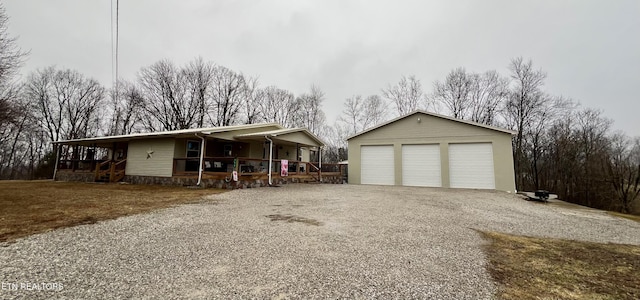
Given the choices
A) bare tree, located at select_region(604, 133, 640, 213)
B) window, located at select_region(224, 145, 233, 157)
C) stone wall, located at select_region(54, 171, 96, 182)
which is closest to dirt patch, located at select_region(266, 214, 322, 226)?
window, located at select_region(224, 145, 233, 157)

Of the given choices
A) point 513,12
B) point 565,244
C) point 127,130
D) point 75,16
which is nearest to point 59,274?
point 565,244

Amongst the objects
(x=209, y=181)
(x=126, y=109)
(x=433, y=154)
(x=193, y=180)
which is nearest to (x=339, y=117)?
(x=433, y=154)

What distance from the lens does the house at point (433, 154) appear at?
1293 centimetres

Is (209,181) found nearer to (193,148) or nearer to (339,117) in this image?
(193,148)

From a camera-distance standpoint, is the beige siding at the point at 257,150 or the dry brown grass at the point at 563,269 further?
the beige siding at the point at 257,150

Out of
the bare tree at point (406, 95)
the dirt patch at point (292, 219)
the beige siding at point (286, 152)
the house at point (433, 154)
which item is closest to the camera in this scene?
the dirt patch at point (292, 219)

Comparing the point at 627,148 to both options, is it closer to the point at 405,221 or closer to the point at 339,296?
the point at 405,221

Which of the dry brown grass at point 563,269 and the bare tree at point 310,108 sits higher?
the bare tree at point 310,108

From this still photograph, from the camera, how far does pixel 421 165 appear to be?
569 inches

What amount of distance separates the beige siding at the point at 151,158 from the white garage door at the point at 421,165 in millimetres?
12732

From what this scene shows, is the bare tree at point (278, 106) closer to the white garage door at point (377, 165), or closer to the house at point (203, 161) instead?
the house at point (203, 161)

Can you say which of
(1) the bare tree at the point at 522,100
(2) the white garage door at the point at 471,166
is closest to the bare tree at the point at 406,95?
(1) the bare tree at the point at 522,100

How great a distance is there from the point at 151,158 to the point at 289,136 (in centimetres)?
748

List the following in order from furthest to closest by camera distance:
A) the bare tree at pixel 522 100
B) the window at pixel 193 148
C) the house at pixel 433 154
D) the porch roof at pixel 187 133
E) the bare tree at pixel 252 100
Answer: the bare tree at pixel 252 100, the bare tree at pixel 522 100, the window at pixel 193 148, the house at pixel 433 154, the porch roof at pixel 187 133
